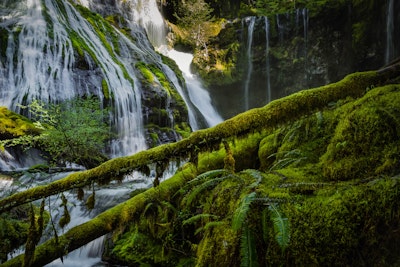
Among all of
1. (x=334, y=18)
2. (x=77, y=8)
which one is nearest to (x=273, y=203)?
(x=77, y=8)

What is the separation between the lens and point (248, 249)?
179cm

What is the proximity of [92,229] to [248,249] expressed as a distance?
7.34 ft

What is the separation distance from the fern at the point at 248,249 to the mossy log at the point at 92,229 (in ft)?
6.96

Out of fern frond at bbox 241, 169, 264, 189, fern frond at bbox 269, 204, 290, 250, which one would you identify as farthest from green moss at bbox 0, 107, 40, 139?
fern frond at bbox 269, 204, 290, 250

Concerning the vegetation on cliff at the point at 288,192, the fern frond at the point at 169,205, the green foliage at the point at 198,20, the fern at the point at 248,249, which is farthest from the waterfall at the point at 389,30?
the fern at the point at 248,249

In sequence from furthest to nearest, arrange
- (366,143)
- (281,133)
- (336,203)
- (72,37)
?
(72,37), (281,133), (366,143), (336,203)

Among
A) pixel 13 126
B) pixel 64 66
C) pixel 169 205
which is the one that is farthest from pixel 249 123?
pixel 64 66

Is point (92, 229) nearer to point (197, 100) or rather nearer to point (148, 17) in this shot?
point (197, 100)

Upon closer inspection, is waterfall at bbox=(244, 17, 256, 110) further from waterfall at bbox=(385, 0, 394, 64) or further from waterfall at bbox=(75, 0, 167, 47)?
waterfall at bbox=(385, 0, 394, 64)

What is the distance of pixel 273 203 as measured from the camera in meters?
2.04

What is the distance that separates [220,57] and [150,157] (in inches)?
1055

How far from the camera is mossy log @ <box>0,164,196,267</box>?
3.06 m

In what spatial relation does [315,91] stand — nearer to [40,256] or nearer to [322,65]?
[40,256]

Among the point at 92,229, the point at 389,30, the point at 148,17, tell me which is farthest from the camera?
the point at 148,17
